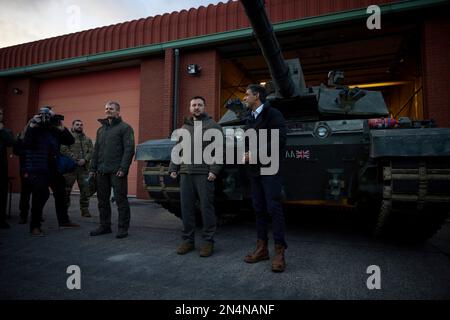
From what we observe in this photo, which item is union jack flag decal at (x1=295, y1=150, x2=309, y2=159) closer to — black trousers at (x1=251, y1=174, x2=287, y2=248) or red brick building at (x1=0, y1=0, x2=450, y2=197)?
black trousers at (x1=251, y1=174, x2=287, y2=248)

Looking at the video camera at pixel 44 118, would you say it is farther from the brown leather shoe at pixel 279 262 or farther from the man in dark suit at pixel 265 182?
the brown leather shoe at pixel 279 262

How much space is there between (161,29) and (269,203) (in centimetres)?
768

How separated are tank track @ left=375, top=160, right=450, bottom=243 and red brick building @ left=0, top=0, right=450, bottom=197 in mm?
4395

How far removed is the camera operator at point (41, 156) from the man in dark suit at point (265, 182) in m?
3.03

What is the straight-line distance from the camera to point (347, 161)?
3.53 meters

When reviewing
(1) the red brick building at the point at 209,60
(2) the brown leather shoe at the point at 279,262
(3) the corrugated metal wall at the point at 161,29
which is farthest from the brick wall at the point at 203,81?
(2) the brown leather shoe at the point at 279,262

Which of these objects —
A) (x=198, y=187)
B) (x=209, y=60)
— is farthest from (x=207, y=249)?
(x=209, y=60)

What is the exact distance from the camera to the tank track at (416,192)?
2.87 m

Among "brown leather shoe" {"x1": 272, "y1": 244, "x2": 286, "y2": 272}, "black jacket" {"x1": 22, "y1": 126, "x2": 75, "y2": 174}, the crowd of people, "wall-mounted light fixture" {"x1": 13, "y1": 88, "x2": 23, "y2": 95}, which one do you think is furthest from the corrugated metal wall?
"brown leather shoe" {"x1": 272, "y1": 244, "x2": 286, "y2": 272}

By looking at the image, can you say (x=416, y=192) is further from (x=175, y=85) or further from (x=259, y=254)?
(x=175, y=85)

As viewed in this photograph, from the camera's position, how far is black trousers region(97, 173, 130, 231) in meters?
3.87

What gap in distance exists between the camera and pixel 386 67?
10.5 metres

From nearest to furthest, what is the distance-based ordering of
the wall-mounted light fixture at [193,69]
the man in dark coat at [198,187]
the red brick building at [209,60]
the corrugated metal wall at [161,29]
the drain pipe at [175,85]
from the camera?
the man in dark coat at [198,187], the red brick building at [209,60], the corrugated metal wall at [161,29], the wall-mounted light fixture at [193,69], the drain pipe at [175,85]
